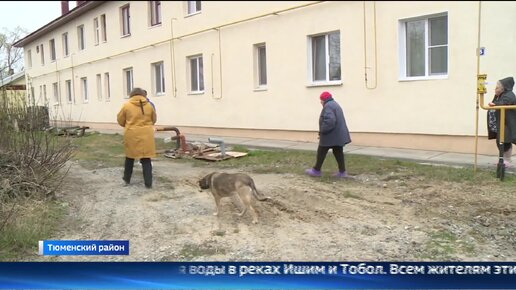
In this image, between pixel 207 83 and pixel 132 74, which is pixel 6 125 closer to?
pixel 207 83

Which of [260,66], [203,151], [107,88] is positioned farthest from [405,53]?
[107,88]

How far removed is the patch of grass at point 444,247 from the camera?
4.33m

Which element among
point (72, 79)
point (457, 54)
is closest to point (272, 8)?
point (457, 54)

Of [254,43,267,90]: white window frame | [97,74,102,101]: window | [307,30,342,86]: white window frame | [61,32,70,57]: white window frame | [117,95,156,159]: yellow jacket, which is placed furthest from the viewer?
[97,74,102,101]: window

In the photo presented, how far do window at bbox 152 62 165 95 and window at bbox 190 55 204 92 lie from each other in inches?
74.7

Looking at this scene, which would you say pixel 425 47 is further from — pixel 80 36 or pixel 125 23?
pixel 80 36

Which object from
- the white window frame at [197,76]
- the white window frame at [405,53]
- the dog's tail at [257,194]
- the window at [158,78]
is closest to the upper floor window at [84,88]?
the window at [158,78]

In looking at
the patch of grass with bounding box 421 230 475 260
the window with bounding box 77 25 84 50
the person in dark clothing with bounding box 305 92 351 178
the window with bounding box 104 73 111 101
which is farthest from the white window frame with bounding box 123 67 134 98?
the patch of grass with bounding box 421 230 475 260

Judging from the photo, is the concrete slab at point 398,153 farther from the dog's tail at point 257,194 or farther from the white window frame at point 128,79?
the white window frame at point 128,79

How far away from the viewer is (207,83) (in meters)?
15.3

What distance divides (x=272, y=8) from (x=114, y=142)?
730 centimetres

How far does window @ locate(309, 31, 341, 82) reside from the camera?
455 inches

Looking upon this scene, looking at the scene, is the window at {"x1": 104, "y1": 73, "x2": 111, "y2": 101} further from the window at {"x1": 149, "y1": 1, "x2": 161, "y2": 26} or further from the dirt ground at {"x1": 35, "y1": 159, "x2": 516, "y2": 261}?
the dirt ground at {"x1": 35, "y1": 159, "x2": 516, "y2": 261}

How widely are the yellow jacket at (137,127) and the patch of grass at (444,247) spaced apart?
13.2 ft
